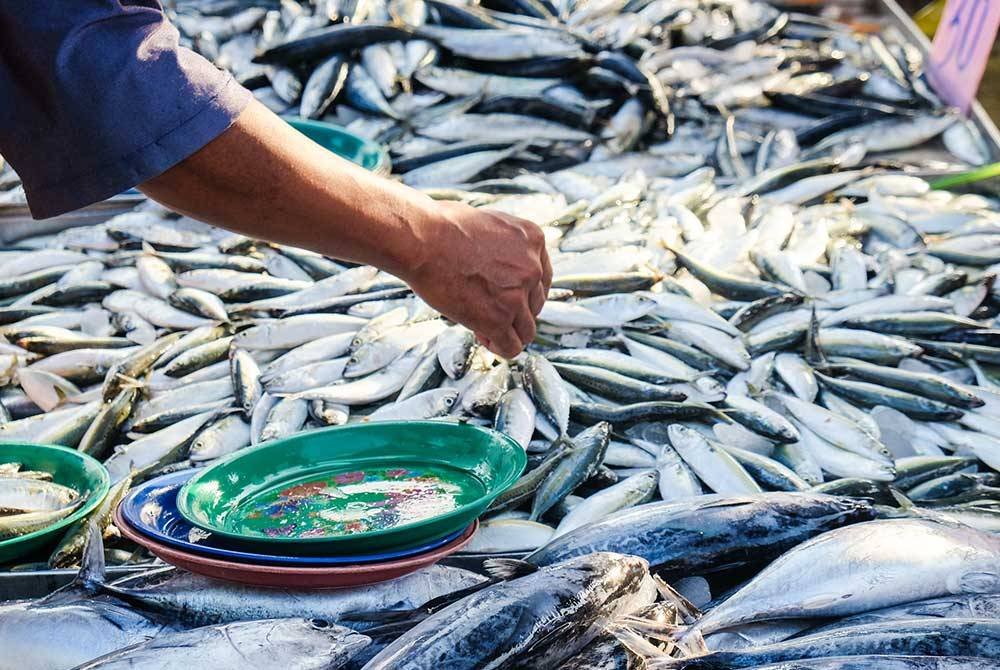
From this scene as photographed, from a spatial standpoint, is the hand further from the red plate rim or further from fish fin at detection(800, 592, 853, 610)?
fish fin at detection(800, 592, 853, 610)

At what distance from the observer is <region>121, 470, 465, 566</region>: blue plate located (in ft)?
5.74

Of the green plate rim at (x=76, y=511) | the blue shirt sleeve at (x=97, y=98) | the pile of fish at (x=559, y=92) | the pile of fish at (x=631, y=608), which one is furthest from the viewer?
the pile of fish at (x=559, y=92)

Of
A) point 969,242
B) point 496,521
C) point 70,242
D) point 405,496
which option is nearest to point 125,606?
point 405,496

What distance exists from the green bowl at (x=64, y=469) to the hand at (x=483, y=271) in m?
0.97

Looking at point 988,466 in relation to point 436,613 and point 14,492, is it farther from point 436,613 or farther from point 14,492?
point 14,492

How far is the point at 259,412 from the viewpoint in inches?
107

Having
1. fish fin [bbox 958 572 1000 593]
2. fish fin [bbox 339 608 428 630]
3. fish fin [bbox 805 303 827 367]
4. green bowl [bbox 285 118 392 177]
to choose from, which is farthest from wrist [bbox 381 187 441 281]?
green bowl [bbox 285 118 392 177]

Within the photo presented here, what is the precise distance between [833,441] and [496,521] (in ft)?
3.32

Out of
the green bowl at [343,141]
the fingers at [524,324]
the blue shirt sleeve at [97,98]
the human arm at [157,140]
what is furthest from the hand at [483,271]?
the green bowl at [343,141]

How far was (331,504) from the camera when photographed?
6.57 feet

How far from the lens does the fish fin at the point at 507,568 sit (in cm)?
181

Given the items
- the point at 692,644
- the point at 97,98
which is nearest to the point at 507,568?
the point at 692,644

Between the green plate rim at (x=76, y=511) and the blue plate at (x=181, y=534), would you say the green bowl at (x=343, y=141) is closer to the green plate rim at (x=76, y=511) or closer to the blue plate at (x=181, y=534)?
the green plate rim at (x=76, y=511)

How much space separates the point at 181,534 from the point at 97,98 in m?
0.87
